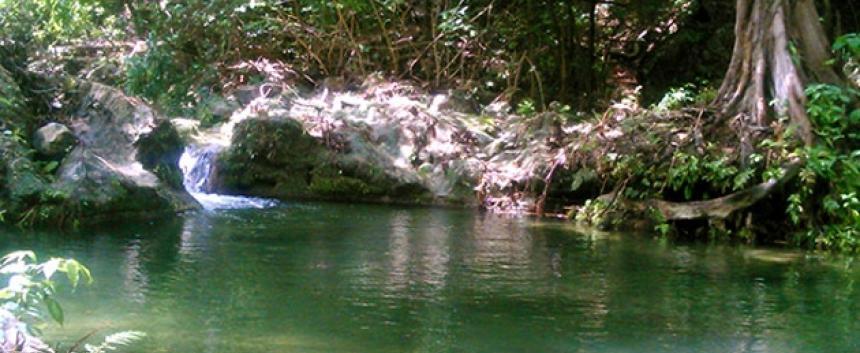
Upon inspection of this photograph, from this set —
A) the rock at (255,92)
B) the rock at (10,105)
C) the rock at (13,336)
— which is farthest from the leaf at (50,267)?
the rock at (255,92)

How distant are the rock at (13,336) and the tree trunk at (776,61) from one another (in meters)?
8.62

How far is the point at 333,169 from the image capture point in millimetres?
14023

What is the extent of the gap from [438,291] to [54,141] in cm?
553

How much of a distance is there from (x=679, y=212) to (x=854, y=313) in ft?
13.5

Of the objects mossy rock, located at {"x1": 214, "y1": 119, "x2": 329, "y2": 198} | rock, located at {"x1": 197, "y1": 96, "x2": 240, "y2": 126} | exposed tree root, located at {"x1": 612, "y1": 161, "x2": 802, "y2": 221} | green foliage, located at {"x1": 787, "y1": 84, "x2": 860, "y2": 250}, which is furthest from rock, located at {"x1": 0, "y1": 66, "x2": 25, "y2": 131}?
Result: green foliage, located at {"x1": 787, "y1": 84, "x2": 860, "y2": 250}

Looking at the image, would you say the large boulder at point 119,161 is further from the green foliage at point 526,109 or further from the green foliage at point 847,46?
the green foliage at point 847,46

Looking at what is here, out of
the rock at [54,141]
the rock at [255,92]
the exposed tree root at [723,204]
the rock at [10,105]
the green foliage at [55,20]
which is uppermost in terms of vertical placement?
the green foliage at [55,20]

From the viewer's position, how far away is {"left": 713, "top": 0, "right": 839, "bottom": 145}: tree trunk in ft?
35.6

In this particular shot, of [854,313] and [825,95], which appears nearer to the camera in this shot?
[854,313]

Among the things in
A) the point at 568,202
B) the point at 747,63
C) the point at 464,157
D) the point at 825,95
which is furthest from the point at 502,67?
the point at 825,95

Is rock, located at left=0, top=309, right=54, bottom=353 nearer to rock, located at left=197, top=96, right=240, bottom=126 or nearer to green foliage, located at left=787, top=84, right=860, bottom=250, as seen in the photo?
green foliage, located at left=787, top=84, right=860, bottom=250

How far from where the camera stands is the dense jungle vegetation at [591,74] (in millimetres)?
10633

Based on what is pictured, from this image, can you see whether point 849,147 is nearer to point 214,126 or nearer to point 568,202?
point 568,202

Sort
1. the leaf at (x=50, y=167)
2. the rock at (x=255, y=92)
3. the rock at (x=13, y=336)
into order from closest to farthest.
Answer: the rock at (x=13, y=336) < the leaf at (x=50, y=167) < the rock at (x=255, y=92)
